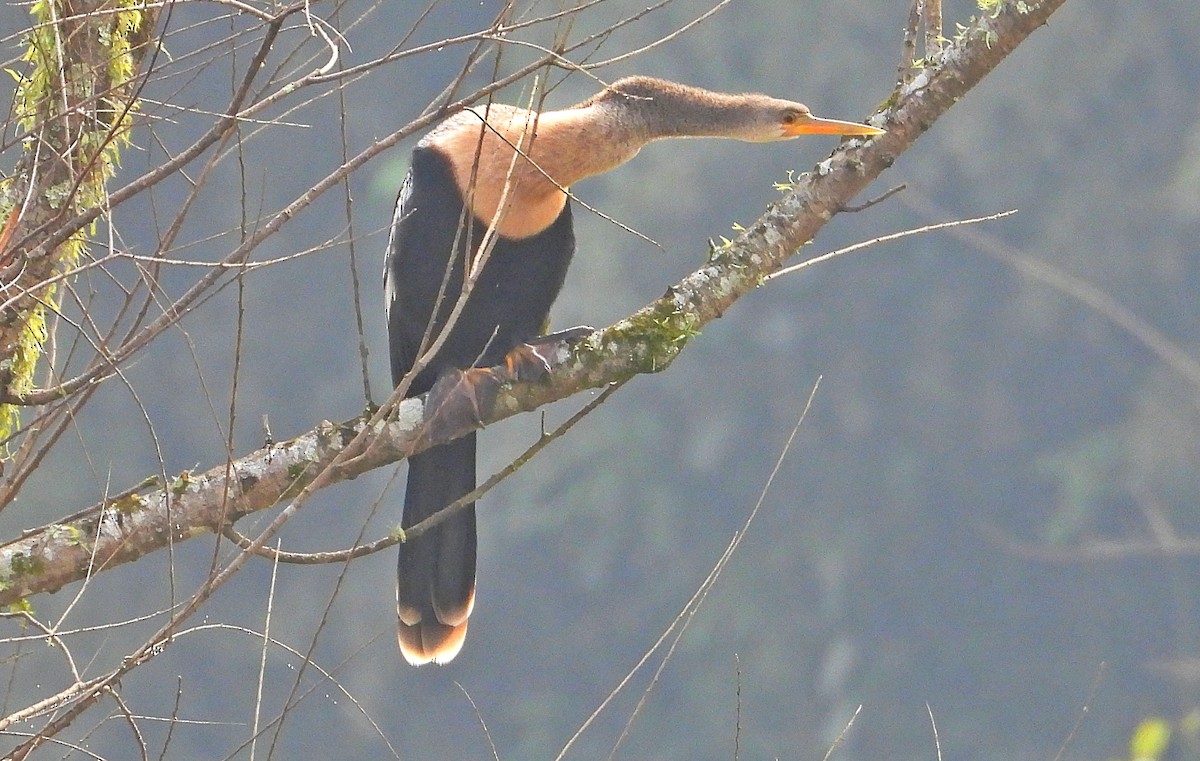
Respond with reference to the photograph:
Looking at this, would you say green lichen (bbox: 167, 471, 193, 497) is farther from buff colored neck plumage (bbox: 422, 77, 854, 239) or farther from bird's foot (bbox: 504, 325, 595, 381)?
buff colored neck plumage (bbox: 422, 77, 854, 239)

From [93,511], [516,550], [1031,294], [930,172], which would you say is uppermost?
[93,511]

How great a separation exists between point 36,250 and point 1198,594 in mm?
21076

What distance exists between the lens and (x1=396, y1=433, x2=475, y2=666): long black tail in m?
3.88

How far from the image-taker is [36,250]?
7.16 feet

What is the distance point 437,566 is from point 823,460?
65.4 feet

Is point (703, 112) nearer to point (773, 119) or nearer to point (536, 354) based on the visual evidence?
point (773, 119)

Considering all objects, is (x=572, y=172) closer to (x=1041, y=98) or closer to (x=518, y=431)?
(x=518, y=431)

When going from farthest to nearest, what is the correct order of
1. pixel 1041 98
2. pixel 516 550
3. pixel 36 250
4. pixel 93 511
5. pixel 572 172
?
pixel 516 550, pixel 1041 98, pixel 572 172, pixel 93 511, pixel 36 250

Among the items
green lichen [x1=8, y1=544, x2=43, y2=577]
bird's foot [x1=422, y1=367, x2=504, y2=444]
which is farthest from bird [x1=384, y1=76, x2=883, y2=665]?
green lichen [x1=8, y1=544, x2=43, y2=577]

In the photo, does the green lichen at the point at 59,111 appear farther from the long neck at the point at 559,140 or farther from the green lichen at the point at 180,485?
the long neck at the point at 559,140

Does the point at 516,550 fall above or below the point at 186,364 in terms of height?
below

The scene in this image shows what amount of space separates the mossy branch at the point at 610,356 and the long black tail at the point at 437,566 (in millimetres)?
815

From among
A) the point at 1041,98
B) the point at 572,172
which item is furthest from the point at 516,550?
the point at 572,172

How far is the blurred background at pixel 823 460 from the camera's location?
21438mm
